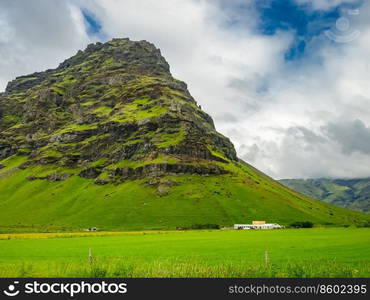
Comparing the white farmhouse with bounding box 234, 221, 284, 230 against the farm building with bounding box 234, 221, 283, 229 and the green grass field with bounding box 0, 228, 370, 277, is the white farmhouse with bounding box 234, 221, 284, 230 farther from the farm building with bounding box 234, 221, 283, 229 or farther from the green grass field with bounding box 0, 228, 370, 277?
the green grass field with bounding box 0, 228, 370, 277

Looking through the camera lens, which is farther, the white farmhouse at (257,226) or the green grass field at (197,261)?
the white farmhouse at (257,226)

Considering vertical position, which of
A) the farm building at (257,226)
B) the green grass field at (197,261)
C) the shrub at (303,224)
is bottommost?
the green grass field at (197,261)

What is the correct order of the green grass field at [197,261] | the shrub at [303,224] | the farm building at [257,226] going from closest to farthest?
the green grass field at [197,261], the farm building at [257,226], the shrub at [303,224]

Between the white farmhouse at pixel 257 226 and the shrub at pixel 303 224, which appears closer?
the white farmhouse at pixel 257 226

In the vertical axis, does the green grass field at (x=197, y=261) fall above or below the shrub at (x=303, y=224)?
below

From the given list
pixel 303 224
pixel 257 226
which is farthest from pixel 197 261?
pixel 303 224

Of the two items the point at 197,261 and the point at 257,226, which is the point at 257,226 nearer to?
the point at 257,226

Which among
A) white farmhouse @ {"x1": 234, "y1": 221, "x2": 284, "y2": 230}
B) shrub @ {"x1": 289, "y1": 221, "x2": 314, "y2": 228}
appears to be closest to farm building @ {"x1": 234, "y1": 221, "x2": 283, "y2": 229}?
white farmhouse @ {"x1": 234, "y1": 221, "x2": 284, "y2": 230}

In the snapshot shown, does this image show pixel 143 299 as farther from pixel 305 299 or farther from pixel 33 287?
pixel 305 299

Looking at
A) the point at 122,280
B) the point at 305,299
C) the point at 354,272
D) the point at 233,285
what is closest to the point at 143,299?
the point at 122,280

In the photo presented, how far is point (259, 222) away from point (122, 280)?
588 ft

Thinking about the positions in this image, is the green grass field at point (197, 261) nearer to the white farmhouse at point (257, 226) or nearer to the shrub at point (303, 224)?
the white farmhouse at point (257, 226)

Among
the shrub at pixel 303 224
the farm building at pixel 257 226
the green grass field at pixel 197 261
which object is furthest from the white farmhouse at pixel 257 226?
the green grass field at pixel 197 261

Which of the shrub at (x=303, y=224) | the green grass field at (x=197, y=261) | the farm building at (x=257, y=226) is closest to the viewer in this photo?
the green grass field at (x=197, y=261)
